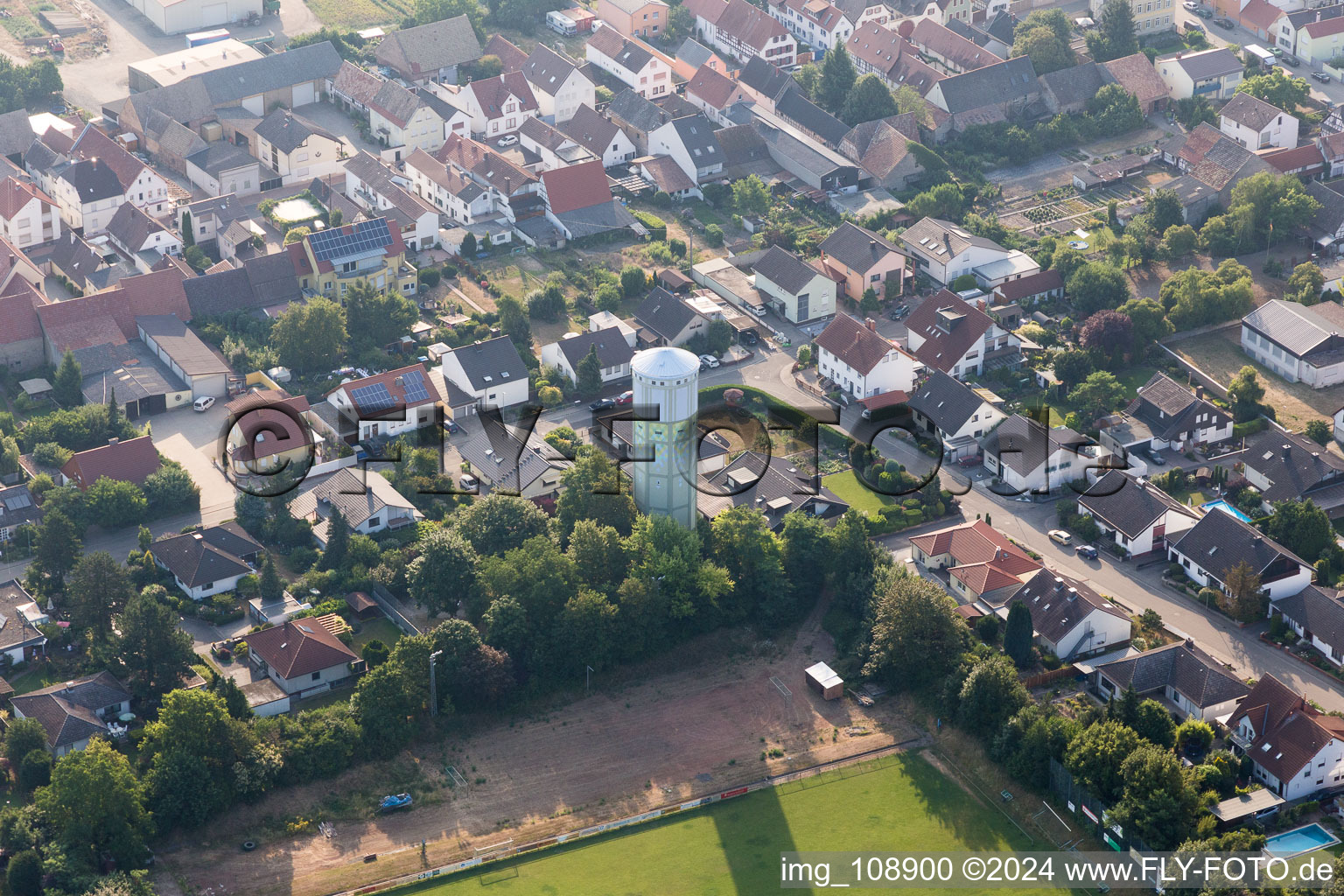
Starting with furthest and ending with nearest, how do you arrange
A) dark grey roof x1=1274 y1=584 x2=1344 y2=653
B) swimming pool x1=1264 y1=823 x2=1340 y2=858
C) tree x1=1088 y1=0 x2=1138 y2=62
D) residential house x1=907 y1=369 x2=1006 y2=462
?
tree x1=1088 y1=0 x2=1138 y2=62
residential house x1=907 y1=369 x2=1006 y2=462
dark grey roof x1=1274 y1=584 x2=1344 y2=653
swimming pool x1=1264 y1=823 x2=1340 y2=858

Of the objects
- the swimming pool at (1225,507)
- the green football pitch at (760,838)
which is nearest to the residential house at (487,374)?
the green football pitch at (760,838)

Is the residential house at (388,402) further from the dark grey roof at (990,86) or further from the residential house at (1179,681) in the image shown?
the dark grey roof at (990,86)

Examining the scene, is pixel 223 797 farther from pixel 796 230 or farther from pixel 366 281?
pixel 796 230

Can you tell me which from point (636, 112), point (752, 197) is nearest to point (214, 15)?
point (636, 112)

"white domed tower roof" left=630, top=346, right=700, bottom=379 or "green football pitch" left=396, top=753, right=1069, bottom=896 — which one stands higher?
"white domed tower roof" left=630, top=346, right=700, bottom=379

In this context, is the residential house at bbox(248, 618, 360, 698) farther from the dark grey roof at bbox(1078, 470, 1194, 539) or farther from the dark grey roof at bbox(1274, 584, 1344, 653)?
the dark grey roof at bbox(1274, 584, 1344, 653)

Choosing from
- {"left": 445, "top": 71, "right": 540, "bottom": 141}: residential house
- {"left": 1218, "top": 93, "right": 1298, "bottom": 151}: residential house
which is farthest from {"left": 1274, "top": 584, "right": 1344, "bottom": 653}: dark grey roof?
{"left": 445, "top": 71, "right": 540, "bottom": 141}: residential house
